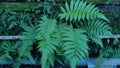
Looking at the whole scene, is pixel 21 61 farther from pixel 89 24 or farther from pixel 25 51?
pixel 89 24

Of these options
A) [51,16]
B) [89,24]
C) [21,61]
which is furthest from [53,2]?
[21,61]

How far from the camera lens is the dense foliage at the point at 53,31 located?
5.92m

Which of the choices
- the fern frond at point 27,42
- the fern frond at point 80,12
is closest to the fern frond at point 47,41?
the fern frond at point 27,42

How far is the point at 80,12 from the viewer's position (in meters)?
6.25

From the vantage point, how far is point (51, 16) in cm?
659

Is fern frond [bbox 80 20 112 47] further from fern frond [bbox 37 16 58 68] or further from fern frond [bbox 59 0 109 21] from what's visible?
fern frond [bbox 37 16 58 68]

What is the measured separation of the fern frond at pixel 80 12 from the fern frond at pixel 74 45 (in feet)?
1.01

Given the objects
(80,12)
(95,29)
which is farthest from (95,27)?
(80,12)

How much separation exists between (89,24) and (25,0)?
1.55 meters

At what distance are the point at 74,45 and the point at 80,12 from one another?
766 millimetres

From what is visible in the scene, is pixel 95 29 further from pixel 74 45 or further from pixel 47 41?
pixel 47 41

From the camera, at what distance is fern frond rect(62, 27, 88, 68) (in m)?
5.83

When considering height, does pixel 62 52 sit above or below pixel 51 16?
Answer: below

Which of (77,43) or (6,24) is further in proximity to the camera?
(6,24)
